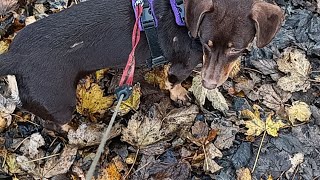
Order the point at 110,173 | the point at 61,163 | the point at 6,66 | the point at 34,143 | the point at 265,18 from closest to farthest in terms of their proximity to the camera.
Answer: the point at 265,18, the point at 6,66, the point at 110,173, the point at 61,163, the point at 34,143

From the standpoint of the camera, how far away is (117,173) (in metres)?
4.36

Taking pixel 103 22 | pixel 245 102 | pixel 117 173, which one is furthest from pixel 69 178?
pixel 245 102

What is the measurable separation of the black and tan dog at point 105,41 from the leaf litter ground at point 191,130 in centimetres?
42

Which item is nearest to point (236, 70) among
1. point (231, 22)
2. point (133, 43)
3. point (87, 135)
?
point (231, 22)

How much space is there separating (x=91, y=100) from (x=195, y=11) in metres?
Answer: 1.38

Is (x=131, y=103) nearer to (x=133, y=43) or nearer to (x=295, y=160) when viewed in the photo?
(x=133, y=43)

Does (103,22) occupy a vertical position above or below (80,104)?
above

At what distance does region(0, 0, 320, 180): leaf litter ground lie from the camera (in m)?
4.46

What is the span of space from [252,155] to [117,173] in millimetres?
1186

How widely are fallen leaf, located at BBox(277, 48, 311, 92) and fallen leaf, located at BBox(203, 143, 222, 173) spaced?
2.94 ft

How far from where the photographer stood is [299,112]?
4.65 m

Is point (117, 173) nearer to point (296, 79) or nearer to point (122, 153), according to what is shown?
point (122, 153)

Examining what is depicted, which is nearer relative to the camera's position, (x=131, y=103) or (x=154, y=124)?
(x=154, y=124)

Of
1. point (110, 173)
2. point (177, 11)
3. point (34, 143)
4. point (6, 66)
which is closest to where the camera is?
point (6, 66)
